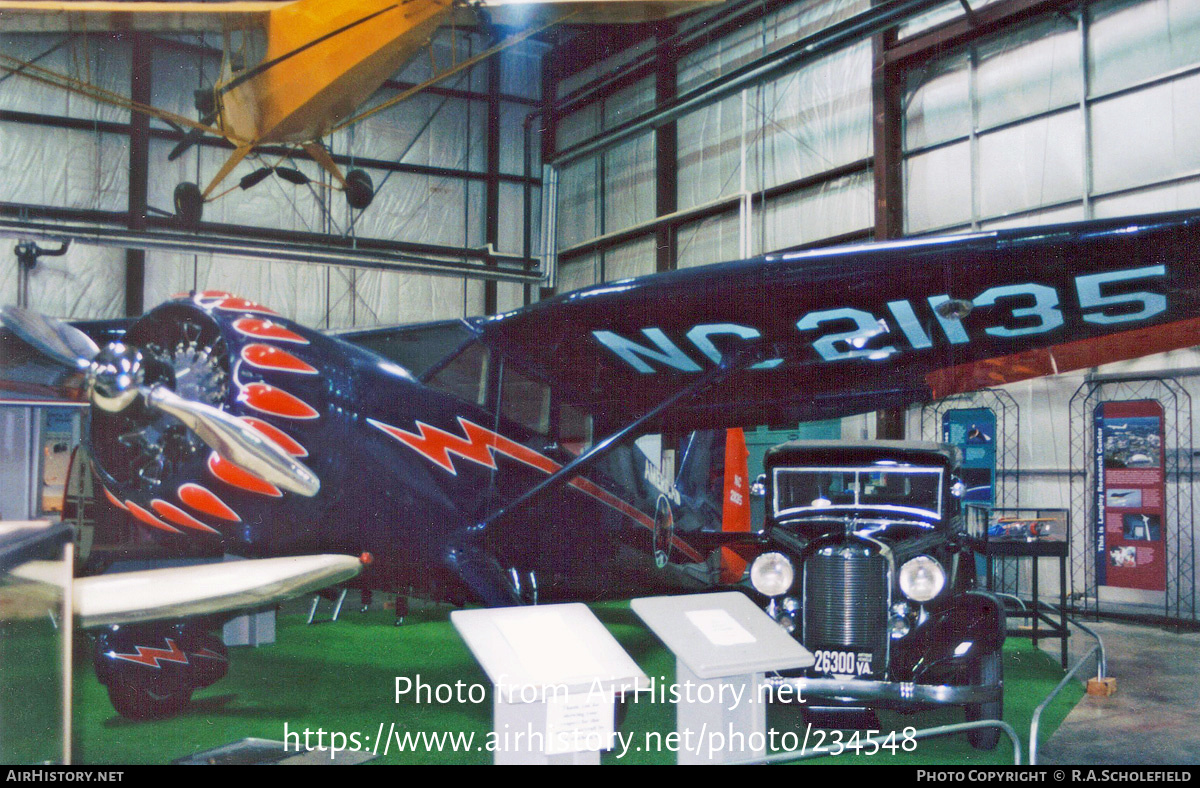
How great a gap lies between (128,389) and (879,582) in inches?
107

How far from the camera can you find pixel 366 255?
3270 mm

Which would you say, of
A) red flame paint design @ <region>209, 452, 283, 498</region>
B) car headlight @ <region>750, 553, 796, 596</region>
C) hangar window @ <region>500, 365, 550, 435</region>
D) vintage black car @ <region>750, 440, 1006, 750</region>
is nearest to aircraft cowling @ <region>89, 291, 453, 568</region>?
red flame paint design @ <region>209, 452, 283, 498</region>

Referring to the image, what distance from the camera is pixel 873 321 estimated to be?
3.31 meters

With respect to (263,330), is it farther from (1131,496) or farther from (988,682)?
(1131,496)

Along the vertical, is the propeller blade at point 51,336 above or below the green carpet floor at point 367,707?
above

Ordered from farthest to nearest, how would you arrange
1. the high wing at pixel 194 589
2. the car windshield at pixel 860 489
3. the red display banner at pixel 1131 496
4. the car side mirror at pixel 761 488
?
the red display banner at pixel 1131 496 → the car side mirror at pixel 761 488 → the car windshield at pixel 860 489 → the high wing at pixel 194 589

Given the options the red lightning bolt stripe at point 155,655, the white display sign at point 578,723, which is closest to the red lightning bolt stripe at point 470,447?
the red lightning bolt stripe at point 155,655

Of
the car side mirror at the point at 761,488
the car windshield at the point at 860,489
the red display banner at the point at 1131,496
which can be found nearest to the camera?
the car windshield at the point at 860,489

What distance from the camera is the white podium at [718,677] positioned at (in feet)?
6.86

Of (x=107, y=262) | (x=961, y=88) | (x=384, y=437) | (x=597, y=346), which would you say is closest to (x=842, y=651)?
(x=597, y=346)

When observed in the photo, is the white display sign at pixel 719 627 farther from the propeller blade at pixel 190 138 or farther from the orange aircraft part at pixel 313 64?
the propeller blade at pixel 190 138

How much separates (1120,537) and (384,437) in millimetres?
5756

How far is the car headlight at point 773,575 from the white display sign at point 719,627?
3.74 ft

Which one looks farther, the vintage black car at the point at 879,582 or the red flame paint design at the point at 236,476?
the vintage black car at the point at 879,582
